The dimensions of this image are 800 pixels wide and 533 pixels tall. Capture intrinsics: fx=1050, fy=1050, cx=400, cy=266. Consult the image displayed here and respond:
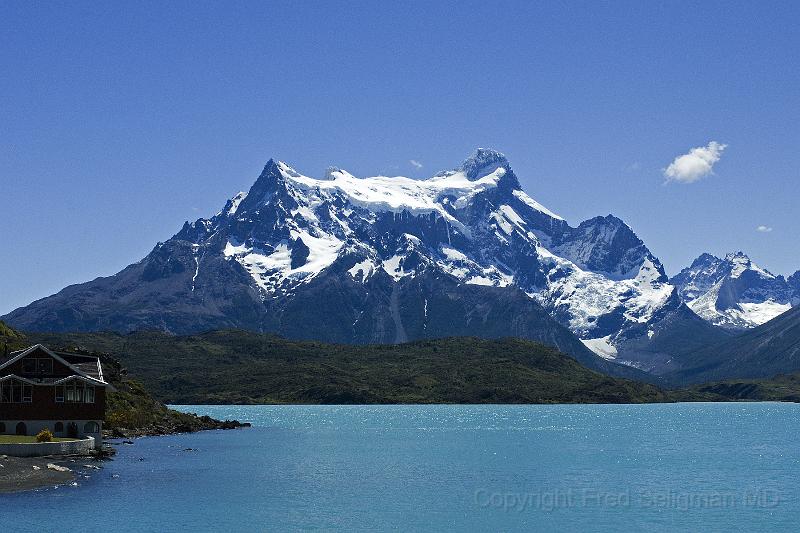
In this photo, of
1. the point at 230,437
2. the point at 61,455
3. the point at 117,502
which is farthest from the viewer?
the point at 230,437

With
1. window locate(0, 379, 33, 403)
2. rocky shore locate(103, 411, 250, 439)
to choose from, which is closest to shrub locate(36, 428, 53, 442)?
window locate(0, 379, 33, 403)

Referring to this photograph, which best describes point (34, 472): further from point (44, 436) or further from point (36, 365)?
point (36, 365)

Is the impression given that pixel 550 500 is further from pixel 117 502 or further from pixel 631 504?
pixel 117 502

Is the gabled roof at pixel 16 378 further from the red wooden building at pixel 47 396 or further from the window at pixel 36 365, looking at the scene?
the window at pixel 36 365

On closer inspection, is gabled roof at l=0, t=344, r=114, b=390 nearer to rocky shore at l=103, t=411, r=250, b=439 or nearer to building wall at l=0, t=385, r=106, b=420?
building wall at l=0, t=385, r=106, b=420

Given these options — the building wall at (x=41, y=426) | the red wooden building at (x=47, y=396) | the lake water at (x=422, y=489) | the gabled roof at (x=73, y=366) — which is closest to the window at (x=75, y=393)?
the red wooden building at (x=47, y=396)

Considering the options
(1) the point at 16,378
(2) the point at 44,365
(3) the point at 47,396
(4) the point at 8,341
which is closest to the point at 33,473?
(3) the point at 47,396

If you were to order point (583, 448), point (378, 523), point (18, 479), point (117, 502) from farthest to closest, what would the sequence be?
point (583, 448) → point (18, 479) → point (117, 502) → point (378, 523)

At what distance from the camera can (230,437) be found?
170 metres

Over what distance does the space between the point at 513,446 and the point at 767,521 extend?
263 feet

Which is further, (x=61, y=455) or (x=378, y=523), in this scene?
(x=61, y=455)

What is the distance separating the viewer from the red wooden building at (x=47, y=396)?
11075 cm

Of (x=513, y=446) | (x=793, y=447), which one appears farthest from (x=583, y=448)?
(x=793, y=447)

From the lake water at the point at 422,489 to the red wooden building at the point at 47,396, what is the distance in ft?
21.2
